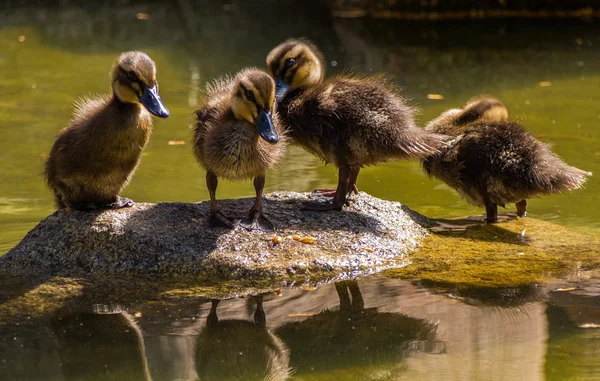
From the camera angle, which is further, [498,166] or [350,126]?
[498,166]

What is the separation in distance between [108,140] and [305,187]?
8.09 feet

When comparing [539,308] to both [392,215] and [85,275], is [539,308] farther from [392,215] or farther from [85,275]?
[85,275]

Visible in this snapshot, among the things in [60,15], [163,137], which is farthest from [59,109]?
[60,15]

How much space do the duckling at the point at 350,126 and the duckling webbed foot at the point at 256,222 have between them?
43 centimetres

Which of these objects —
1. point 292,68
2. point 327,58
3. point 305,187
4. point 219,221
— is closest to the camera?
point 219,221

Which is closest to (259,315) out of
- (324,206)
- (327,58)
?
(324,206)

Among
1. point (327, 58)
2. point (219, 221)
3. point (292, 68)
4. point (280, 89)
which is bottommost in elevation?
point (219, 221)

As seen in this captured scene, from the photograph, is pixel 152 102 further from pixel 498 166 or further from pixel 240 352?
pixel 498 166

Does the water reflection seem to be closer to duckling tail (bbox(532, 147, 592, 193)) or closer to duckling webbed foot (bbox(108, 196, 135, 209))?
duckling webbed foot (bbox(108, 196, 135, 209))

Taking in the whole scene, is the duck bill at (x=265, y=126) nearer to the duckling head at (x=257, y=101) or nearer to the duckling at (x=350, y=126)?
the duckling head at (x=257, y=101)

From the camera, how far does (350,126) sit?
18.4 feet

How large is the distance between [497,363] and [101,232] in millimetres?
2360

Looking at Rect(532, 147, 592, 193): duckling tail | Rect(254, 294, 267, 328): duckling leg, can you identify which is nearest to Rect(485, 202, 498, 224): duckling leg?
Rect(532, 147, 592, 193): duckling tail

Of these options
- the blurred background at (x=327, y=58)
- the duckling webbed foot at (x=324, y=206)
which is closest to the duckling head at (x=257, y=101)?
the duckling webbed foot at (x=324, y=206)
